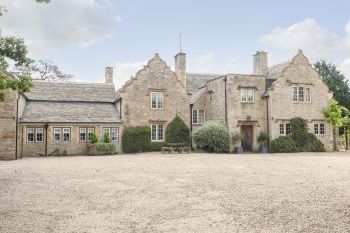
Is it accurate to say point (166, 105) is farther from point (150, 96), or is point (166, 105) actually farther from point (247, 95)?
point (247, 95)

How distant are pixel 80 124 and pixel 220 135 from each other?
39.6 ft

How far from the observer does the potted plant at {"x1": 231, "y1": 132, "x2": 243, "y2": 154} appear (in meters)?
34.2

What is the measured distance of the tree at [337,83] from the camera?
155ft

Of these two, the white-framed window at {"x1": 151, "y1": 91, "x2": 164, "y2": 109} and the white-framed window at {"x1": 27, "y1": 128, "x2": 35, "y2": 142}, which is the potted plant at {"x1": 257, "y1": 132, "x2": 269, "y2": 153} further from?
the white-framed window at {"x1": 27, "y1": 128, "x2": 35, "y2": 142}

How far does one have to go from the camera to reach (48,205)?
10336 mm

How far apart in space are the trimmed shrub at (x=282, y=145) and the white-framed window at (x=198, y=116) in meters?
7.46

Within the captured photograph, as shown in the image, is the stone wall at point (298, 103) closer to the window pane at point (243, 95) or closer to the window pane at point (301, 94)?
the window pane at point (301, 94)

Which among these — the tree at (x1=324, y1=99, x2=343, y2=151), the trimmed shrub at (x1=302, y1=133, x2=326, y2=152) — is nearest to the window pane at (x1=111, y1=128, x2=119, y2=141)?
the trimmed shrub at (x1=302, y1=133, x2=326, y2=152)

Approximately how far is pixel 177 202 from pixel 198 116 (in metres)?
27.8

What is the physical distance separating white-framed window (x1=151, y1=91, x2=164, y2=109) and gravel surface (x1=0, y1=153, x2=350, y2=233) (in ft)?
63.2

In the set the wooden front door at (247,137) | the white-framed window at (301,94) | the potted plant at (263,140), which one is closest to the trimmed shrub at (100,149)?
the wooden front door at (247,137)

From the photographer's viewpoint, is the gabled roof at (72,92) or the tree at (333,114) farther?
the tree at (333,114)

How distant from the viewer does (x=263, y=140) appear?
3528cm

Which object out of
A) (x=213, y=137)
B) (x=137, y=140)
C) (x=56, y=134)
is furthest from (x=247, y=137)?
(x=56, y=134)
